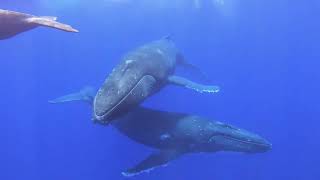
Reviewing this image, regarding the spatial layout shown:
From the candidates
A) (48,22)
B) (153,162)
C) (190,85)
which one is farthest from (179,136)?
(48,22)

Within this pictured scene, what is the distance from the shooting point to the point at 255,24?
73.9 ft

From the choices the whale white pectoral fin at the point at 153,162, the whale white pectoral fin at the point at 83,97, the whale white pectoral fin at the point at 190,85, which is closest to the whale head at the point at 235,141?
the whale white pectoral fin at the point at 153,162

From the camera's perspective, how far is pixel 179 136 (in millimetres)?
11242

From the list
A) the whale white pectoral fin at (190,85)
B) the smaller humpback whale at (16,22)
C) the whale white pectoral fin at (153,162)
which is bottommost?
the whale white pectoral fin at (153,162)

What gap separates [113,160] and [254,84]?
22.5ft

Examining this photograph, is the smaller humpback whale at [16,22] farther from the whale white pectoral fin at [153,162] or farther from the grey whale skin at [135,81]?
the whale white pectoral fin at [153,162]

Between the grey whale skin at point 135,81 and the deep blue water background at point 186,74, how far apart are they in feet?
19.6

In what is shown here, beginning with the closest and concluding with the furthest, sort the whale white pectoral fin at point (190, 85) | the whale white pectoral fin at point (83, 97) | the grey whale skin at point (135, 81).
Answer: the grey whale skin at point (135, 81) → the whale white pectoral fin at point (190, 85) → the whale white pectoral fin at point (83, 97)

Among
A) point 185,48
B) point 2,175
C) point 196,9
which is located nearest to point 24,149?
point 2,175

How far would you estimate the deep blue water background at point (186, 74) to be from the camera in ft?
61.0

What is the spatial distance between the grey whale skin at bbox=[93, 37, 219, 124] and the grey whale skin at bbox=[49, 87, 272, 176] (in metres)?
1.01

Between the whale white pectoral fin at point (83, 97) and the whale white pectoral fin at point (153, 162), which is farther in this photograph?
the whale white pectoral fin at point (83, 97)

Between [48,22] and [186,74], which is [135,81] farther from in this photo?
[186,74]

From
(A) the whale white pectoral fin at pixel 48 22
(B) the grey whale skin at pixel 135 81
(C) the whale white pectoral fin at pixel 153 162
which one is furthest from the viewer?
(C) the whale white pectoral fin at pixel 153 162
